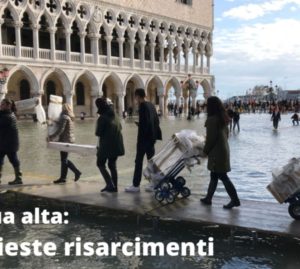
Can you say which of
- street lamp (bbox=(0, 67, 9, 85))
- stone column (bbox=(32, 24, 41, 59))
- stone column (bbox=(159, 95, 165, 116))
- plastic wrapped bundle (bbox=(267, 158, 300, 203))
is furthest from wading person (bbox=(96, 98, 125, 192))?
stone column (bbox=(159, 95, 165, 116))

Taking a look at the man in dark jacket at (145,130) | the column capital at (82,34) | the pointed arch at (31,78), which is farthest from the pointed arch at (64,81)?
the man in dark jacket at (145,130)

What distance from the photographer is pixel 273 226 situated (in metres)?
5.61

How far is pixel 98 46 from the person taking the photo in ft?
143

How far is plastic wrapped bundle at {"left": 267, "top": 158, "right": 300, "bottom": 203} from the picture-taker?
5.83 metres

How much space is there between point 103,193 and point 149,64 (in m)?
41.2

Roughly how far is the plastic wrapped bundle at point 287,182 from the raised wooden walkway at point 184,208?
0.33 meters

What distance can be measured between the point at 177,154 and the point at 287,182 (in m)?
1.79

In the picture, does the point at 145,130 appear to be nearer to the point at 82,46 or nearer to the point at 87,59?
the point at 82,46

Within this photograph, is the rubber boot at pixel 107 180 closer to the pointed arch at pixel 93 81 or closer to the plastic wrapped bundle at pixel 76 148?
the plastic wrapped bundle at pixel 76 148

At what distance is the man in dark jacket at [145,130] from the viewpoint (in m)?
7.37

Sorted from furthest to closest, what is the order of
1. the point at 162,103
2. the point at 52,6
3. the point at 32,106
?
the point at 162,103 → the point at 52,6 → the point at 32,106

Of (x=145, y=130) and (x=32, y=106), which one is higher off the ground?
(x=32, y=106)

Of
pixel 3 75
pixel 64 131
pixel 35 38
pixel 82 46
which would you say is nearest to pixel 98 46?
pixel 82 46

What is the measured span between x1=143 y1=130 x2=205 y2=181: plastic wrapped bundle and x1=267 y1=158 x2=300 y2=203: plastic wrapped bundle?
4.28 feet
